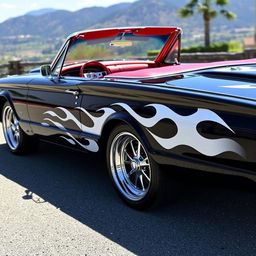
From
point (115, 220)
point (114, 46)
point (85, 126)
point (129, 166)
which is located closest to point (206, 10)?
point (114, 46)

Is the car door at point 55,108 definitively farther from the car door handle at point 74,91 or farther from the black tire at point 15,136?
the black tire at point 15,136

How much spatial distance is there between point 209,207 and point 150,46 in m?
2.27

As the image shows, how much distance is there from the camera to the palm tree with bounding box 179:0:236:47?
106ft

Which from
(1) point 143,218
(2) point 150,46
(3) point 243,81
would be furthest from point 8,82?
(3) point 243,81

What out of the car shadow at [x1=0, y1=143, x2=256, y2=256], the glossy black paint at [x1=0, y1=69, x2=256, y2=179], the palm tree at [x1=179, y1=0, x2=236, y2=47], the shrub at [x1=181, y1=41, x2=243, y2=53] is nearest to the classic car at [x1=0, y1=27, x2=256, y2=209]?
the glossy black paint at [x1=0, y1=69, x2=256, y2=179]

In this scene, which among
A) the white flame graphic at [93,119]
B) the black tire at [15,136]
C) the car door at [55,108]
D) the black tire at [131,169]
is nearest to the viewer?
the black tire at [131,169]

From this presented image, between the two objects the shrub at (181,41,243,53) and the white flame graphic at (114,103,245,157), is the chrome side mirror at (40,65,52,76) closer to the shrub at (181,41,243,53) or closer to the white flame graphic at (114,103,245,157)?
the white flame graphic at (114,103,245,157)

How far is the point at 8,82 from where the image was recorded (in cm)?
540

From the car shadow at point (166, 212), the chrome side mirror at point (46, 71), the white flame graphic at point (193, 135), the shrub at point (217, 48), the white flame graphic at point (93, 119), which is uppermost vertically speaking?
the chrome side mirror at point (46, 71)

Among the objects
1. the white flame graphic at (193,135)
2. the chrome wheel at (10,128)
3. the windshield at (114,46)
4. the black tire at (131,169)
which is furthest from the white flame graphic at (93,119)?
the chrome wheel at (10,128)

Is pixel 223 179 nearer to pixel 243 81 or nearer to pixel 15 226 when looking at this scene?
pixel 243 81

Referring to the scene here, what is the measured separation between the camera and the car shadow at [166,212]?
2875 mm

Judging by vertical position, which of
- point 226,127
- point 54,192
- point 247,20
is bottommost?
point 247,20

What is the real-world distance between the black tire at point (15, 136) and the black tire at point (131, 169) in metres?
1.74
